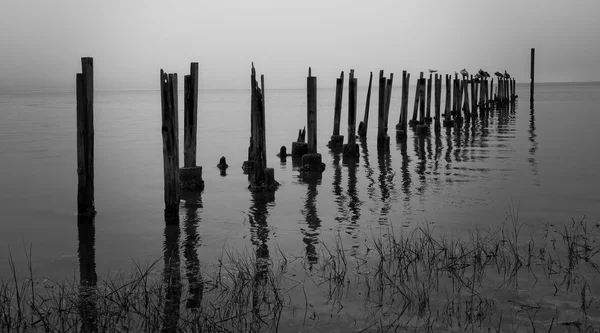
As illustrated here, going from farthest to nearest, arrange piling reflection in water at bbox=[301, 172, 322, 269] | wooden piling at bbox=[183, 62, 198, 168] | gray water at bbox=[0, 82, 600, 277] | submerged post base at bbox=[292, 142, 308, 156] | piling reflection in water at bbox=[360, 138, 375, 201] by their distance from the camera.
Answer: submerged post base at bbox=[292, 142, 308, 156], piling reflection in water at bbox=[360, 138, 375, 201], wooden piling at bbox=[183, 62, 198, 168], gray water at bbox=[0, 82, 600, 277], piling reflection in water at bbox=[301, 172, 322, 269]

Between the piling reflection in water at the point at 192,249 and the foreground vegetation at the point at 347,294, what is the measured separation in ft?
0.09

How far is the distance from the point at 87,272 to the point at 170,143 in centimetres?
209

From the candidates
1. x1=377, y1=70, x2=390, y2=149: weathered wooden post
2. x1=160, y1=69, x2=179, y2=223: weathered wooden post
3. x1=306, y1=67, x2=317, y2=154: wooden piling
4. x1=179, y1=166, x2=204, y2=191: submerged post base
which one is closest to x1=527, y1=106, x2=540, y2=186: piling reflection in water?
x1=377, y1=70, x2=390, y2=149: weathered wooden post

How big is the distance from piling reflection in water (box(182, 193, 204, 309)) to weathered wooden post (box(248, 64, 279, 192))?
103 cm

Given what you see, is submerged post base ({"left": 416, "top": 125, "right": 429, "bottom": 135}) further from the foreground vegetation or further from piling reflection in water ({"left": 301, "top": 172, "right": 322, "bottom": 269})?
the foreground vegetation

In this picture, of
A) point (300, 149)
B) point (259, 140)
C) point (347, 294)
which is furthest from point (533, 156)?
point (347, 294)

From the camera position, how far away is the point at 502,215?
8.85 metres

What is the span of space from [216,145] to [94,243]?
13.8 meters

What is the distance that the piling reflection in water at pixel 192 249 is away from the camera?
5.48 m

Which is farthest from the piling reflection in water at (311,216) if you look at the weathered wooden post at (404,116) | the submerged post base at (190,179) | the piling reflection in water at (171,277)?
the weathered wooden post at (404,116)

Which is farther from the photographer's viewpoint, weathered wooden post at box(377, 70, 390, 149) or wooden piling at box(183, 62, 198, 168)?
weathered wooden post at box(377, 70, 390, 149)

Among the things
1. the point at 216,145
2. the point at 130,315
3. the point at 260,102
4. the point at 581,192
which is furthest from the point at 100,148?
the point at 130,315

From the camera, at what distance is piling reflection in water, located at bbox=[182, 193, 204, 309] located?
A: 5477 millimetres

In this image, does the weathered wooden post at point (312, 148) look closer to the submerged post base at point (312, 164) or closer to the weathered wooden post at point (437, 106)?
the submerged post base at point (312, 164)
